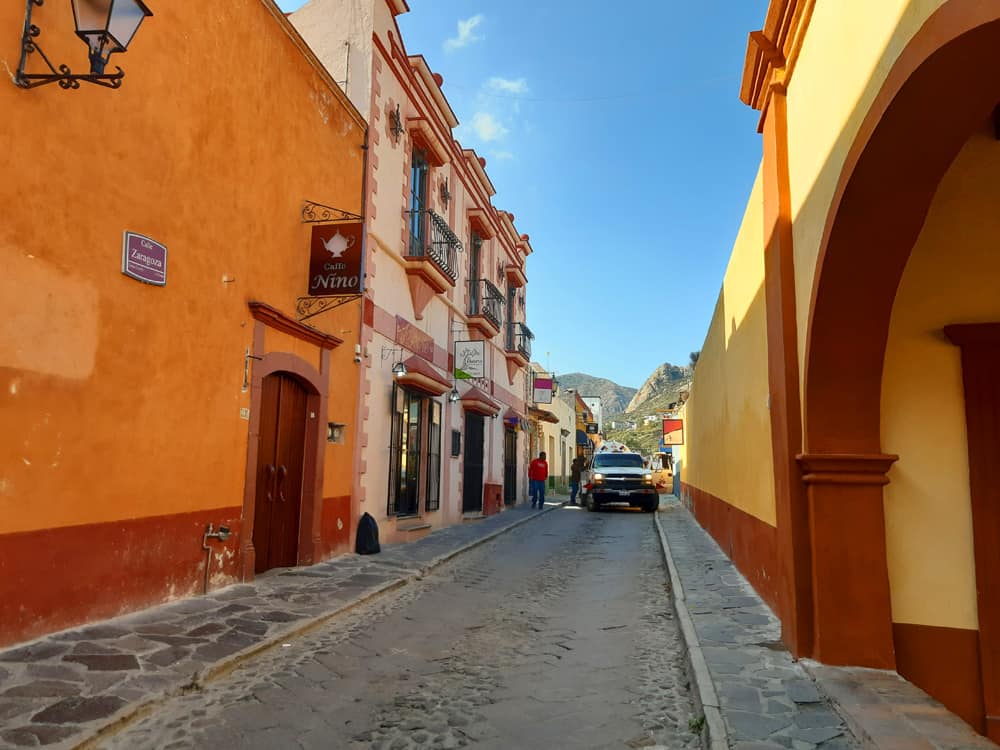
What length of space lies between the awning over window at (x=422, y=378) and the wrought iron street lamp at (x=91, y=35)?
700 cm

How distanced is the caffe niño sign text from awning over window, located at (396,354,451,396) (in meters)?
3.03

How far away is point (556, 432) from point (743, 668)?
27.5 m

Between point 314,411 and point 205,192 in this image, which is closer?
point 205,192

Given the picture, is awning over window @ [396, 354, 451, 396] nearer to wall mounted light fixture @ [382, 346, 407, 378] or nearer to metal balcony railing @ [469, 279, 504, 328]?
wall mounted light fixture @ [382, 346, 407, 378]

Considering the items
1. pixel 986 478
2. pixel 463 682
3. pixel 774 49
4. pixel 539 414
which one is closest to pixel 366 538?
pixel 463 682

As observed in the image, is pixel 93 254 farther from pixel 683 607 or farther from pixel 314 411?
pixel 683 607

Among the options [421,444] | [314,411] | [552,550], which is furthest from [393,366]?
[552,550]

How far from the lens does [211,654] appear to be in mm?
4820

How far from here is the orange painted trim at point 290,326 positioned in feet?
24.6

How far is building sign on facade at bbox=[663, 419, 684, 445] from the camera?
22.6m

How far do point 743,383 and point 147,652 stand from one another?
6.33m

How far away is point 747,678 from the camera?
445 centimetres

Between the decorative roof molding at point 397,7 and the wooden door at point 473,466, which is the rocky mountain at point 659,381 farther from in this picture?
the decorative roof molding at point 397,7

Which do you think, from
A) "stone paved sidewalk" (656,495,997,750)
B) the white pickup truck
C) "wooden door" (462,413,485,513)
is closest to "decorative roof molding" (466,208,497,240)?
"wooden door" (462,413,485,513)
